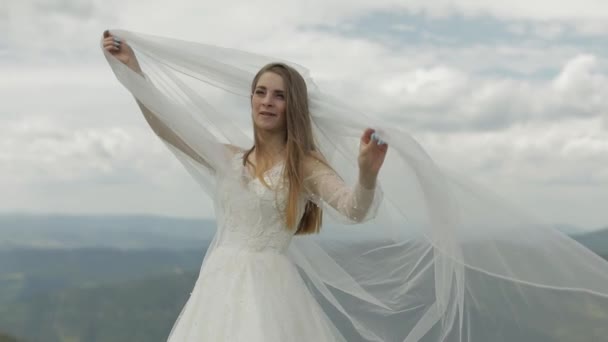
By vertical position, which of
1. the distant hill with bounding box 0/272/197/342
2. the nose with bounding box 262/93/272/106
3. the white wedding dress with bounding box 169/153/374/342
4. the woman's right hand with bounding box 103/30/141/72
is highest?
the woman's right hand with bounding box 103/30/141/72

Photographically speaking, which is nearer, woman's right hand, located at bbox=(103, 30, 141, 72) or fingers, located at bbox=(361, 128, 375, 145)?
fingers, located at bbox=(361, 128, 375, 145)

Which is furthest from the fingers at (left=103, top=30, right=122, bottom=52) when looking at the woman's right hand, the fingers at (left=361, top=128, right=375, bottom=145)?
the fingers at (left=361, top=128, right=375, bottom=145)

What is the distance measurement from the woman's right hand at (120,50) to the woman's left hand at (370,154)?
6.42ft

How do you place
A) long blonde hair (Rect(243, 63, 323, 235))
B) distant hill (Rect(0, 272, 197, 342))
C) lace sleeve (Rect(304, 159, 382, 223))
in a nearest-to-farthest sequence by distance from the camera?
lace sleeve (Rect(304, 159, 382, 223))
long blonde hair (Rect(243, 63, 323, 235))
distant hill (Rect(0, 272, 197, 342))

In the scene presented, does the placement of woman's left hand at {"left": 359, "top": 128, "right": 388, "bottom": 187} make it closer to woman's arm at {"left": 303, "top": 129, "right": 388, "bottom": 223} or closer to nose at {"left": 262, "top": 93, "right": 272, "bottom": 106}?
woman's arm at {"left": 303, "top": 129, "right": 388, "bottom": 223}

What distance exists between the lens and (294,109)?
16.3 feet

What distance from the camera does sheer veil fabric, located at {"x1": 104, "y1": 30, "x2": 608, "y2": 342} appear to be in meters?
5.21

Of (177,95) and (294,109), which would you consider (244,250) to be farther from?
(177,95)

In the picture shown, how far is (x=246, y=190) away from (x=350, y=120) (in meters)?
0.79

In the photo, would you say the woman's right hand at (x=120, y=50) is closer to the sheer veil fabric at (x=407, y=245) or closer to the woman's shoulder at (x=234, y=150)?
the sheer veil fabric at (x=407, y=245)

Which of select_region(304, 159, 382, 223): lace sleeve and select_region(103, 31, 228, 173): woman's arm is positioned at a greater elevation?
select_region(103, 31, 228, 173): woman's arm

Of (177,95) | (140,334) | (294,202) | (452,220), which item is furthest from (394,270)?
(140,334)

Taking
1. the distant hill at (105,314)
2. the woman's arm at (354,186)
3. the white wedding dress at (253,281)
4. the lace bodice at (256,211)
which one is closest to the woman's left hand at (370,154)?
the woman's arm at (354,186)

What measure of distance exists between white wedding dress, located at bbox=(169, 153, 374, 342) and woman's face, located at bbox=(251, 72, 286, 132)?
0.93ft
